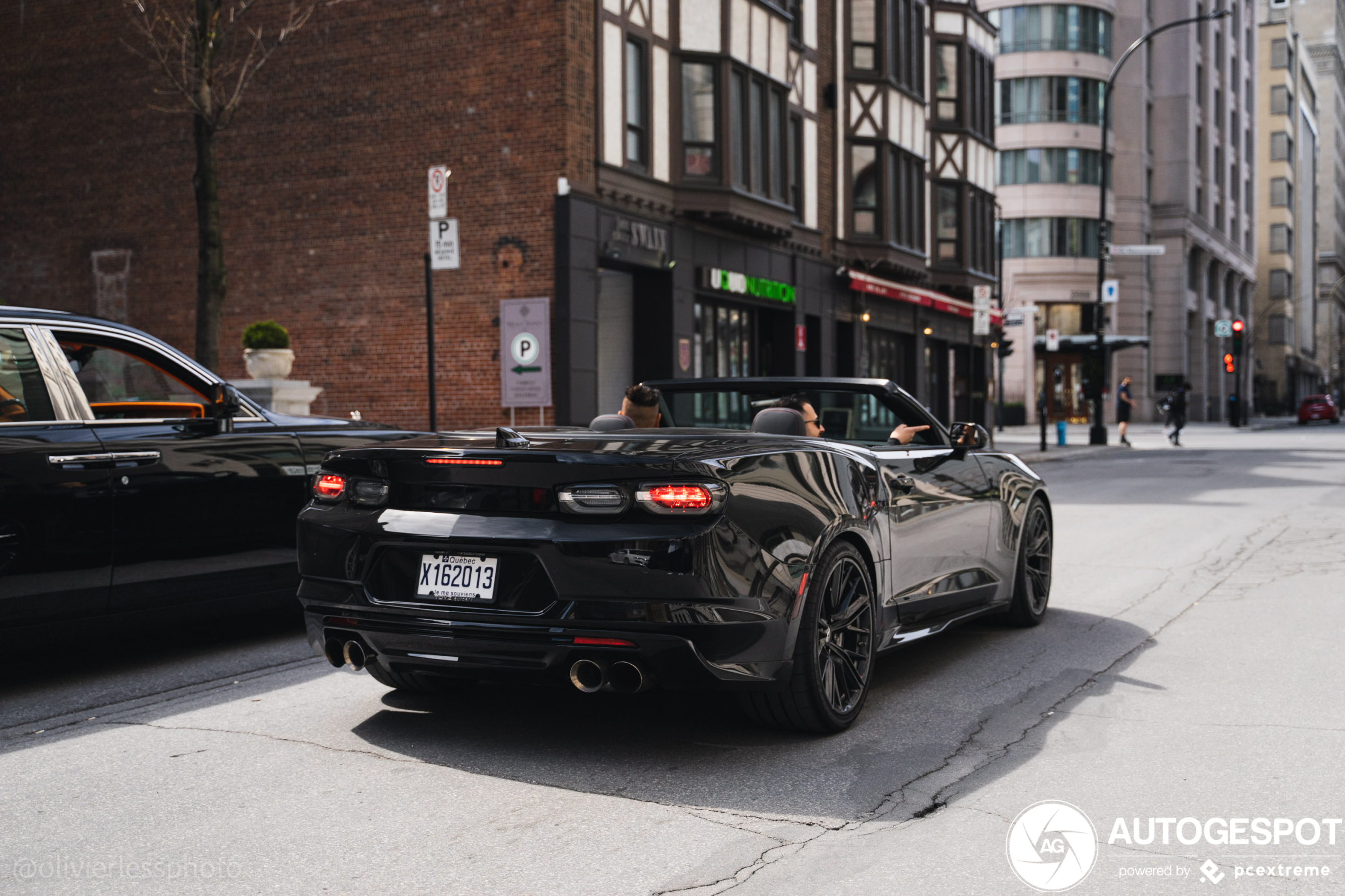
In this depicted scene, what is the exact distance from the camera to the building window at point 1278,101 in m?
102

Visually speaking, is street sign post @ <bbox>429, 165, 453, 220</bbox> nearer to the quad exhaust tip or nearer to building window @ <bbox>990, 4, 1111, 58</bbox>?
the quad exhaust tip

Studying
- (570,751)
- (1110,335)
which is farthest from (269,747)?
(1110,335)

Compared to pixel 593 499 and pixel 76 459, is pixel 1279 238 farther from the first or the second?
pixel 593 499

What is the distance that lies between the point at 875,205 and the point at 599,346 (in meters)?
11.0

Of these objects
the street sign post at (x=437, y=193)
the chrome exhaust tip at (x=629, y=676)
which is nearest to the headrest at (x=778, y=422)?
the chrome exhaust tip at (x=629, y=676)

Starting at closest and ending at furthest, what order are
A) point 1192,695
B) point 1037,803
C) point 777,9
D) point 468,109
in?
1. point 1037,803
2. point 1192,695
3. point 468,109
4. point 777,9

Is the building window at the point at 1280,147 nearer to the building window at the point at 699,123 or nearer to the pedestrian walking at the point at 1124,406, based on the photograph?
the pedestrian walking at the point at 1124,406

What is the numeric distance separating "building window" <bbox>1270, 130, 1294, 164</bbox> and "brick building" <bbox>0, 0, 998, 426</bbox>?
86.9m

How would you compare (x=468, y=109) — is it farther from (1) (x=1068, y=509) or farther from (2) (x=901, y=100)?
(2) (x=901, y=100)

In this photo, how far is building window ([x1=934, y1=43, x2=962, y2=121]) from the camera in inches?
1394

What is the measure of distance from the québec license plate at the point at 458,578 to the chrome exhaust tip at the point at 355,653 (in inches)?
13.8

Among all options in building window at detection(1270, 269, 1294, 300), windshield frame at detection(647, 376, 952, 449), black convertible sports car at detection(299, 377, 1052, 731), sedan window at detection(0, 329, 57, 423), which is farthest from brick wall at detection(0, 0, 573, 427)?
building window at detection(1270, 269, 1294, 300)

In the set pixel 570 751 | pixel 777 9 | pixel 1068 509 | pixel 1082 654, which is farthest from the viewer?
pixel 777 9

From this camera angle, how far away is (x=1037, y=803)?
4.11 m
